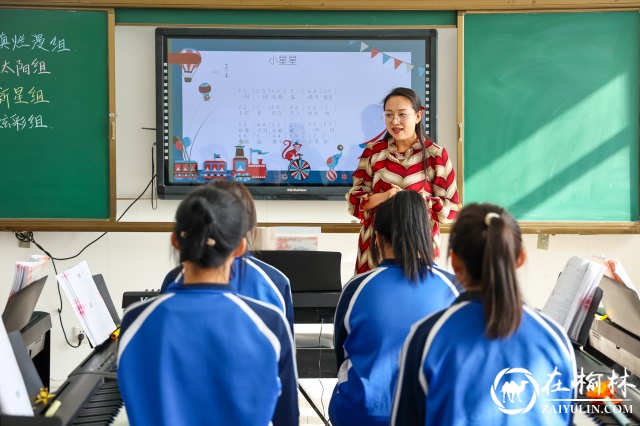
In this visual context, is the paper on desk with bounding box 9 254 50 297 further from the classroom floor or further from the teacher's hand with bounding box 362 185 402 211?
the classroom floor

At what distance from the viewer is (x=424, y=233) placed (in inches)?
75.6

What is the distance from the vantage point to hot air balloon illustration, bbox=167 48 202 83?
3.91m

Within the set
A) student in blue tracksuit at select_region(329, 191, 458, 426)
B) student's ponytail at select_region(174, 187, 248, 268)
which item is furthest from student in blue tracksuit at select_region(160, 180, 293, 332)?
student's ponytail at select_region(174, 187, 248, 268)

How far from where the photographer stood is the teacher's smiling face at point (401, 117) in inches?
116

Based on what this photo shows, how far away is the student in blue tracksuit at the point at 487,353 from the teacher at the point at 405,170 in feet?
4.96

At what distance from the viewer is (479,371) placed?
133 centimetres

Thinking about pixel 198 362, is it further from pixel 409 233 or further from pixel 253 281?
pixel 409 233

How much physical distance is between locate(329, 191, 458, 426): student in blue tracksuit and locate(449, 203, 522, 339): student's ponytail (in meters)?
0.45

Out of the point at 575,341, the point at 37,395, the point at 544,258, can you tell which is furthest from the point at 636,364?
the point at 544,258

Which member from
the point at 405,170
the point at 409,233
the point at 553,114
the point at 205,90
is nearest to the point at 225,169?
the point at 205,90

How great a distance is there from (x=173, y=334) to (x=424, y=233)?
0.81m

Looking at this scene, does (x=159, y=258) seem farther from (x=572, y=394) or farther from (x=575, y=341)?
(x=572, y=394)

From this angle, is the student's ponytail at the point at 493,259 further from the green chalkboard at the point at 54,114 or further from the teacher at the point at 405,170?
the green chalkboard at the point at 54,114

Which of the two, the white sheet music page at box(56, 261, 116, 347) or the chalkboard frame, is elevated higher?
the chalkboard frame
